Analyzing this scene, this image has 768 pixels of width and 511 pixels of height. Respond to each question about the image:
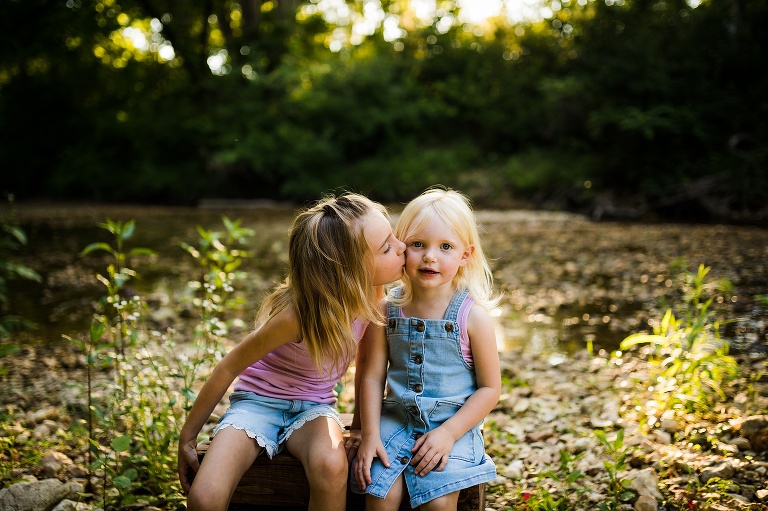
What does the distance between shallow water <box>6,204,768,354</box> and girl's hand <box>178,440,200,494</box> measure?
1340 millimetres

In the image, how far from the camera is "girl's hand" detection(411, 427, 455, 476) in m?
1.94

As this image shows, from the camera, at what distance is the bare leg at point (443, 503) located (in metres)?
1.89

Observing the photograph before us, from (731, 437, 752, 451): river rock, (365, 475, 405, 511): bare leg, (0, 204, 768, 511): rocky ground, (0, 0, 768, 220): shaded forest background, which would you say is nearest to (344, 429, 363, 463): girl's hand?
(365, 475, 405, 511): bare leg

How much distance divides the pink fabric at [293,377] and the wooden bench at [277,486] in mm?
230

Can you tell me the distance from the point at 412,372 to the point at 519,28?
17.9 m

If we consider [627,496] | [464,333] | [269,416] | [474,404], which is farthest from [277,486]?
[627,496]

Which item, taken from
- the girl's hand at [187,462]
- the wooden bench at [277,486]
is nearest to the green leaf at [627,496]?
the wooden bench at [277,486]

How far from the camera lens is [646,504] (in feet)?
7.22

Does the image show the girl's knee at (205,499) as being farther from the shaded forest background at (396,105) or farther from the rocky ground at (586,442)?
the shaded forest background at (396,105)

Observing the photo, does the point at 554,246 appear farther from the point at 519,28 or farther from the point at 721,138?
the point at 519,28

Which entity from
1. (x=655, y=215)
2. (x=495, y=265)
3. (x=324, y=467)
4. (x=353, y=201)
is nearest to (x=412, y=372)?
(x=324, y=467)

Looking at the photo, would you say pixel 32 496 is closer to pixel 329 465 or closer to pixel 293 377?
pixel 293 377

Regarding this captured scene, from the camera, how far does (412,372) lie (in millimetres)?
2154

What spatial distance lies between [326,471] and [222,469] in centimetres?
33
